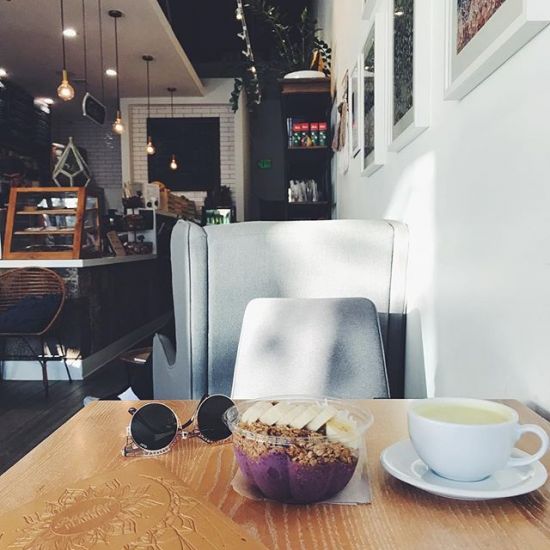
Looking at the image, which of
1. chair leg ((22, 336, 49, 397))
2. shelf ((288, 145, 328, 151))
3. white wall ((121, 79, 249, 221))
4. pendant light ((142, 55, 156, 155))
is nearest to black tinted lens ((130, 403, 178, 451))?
chair leg ((22, 336, 49, 397))

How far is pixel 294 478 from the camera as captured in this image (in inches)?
23.1

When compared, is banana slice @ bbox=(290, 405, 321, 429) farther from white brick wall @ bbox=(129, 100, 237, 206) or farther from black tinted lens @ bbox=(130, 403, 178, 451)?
white brick wall @ bbox=(129, 100, 237, 206)

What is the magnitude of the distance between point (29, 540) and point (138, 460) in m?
0.20

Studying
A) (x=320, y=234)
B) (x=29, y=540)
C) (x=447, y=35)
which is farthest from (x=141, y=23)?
(x=29, y=540)

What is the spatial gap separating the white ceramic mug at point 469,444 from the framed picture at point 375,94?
1.69 metres

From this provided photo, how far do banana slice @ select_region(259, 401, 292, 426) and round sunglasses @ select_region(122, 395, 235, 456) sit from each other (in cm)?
16

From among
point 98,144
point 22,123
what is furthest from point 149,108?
point 98,144

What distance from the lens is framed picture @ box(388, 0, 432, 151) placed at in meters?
1.54

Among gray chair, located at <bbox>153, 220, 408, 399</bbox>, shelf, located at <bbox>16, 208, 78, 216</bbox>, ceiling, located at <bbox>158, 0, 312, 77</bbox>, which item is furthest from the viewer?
ceiling, located at <bbox>158, 0, 312, 77</bbox>

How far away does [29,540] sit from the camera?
0.52m

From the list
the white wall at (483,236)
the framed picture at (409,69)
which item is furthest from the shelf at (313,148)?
the white wall at (483,236)

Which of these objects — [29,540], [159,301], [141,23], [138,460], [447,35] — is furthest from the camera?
[159,301]

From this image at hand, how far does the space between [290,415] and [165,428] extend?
0.25 meters

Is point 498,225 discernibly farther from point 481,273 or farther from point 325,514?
point 325,514
